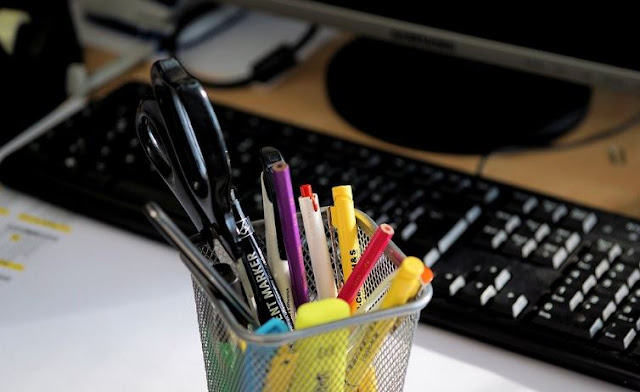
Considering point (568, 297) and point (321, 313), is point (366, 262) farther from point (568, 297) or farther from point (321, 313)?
point (568, 297)

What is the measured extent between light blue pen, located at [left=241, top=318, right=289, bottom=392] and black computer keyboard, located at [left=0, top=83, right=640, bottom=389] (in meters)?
0.20

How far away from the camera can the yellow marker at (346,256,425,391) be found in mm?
419

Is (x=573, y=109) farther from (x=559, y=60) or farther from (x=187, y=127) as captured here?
(x=187, y=127)

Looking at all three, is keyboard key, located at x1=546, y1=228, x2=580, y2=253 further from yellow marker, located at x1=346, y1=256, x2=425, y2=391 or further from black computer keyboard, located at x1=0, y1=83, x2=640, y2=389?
yellow marker, located at x1=346, y1=256, x2=425, y2=391

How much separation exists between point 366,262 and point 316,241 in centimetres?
3

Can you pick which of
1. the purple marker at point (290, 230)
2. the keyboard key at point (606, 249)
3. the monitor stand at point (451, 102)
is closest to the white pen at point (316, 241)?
the purple marker at point (290, 230)

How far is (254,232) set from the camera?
47 centimetres

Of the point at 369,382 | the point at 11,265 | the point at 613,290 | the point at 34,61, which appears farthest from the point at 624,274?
the point at 34,61

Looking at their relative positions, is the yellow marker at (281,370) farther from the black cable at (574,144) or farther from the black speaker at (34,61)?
the black speaker at (34,61)

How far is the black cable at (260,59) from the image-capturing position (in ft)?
2.94

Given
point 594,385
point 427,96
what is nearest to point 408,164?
point 427,96

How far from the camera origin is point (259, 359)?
1.37 ft

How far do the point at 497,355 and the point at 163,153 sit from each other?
260 millimetres

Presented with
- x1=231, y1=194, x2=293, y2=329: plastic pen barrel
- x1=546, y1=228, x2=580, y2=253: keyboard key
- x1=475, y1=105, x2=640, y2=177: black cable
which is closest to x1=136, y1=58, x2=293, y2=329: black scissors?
x1=231, y1=194, x2=293, y2=329: plastic pen barrel
